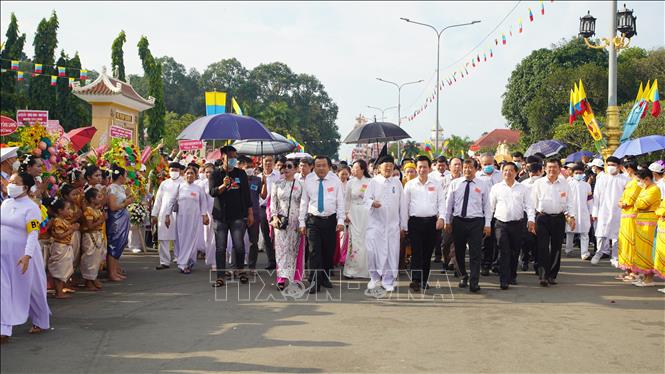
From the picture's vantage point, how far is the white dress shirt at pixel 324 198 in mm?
8727

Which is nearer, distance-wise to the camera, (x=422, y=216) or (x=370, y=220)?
(x=422, y=216)

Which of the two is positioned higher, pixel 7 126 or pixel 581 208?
pixel 7 126

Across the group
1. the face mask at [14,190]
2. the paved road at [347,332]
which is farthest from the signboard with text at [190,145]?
the face mask at [14,190]

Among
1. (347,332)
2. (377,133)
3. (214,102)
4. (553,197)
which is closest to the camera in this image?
(347,332)

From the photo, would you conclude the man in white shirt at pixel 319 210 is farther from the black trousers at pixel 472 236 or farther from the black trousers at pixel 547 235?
the black trousers at pixel 547 235

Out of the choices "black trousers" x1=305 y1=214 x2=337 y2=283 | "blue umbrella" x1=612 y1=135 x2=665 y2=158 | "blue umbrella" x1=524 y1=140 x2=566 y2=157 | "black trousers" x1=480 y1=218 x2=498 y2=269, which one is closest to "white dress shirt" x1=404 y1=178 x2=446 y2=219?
"black trousers" x1=305 y1=214 x2=337 y2=283

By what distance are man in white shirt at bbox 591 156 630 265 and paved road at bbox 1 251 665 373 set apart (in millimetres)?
2823

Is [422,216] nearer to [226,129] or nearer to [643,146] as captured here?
[226,129]

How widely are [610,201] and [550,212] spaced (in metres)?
3.22

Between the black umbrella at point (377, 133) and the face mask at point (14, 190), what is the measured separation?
6512mm

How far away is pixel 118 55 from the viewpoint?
50.7 m

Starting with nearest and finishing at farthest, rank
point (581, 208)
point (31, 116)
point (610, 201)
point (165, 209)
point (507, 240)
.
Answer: point (507, 240)
point (165, 209)
point (31, 116)
point (610, 201)
point (581, 208)

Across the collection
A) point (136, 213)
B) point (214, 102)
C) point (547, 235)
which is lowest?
point (547, 235)

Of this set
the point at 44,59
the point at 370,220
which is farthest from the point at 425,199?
the point at 44,59
